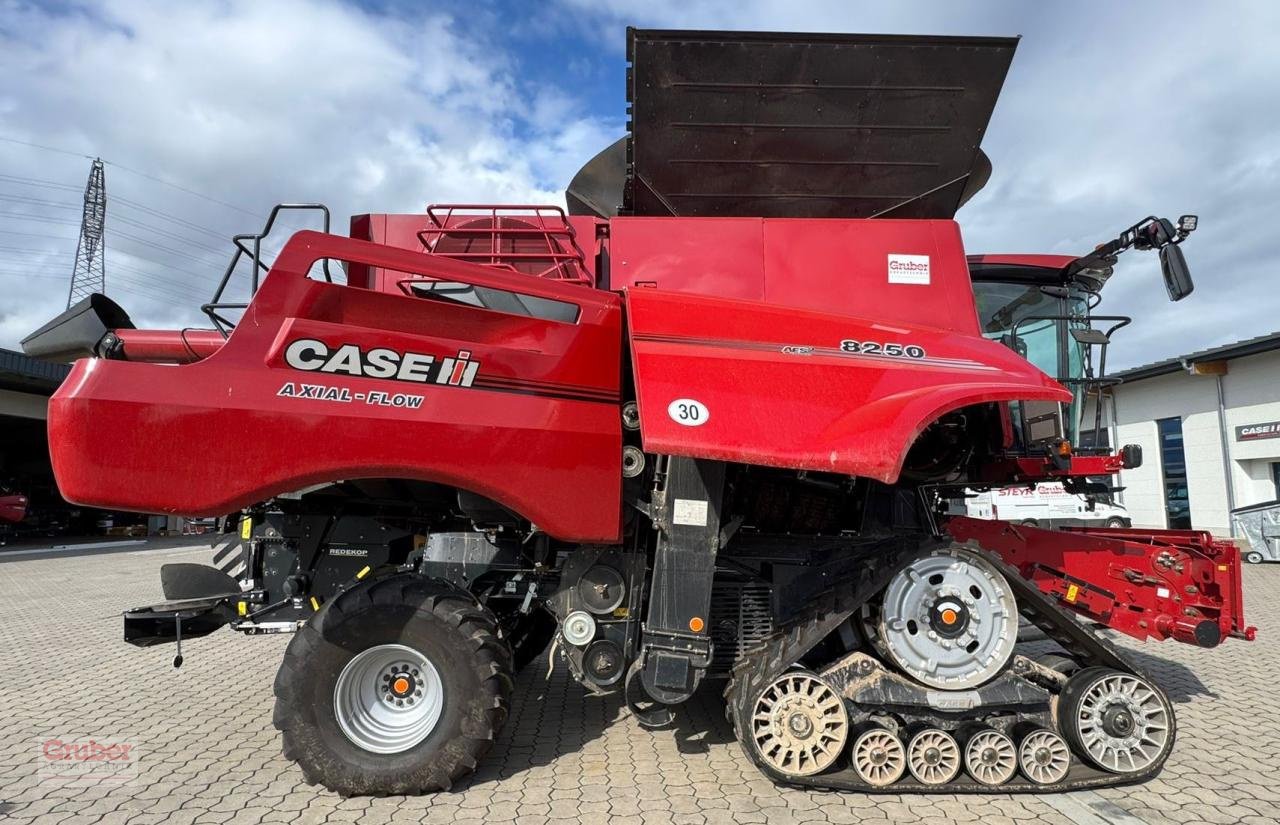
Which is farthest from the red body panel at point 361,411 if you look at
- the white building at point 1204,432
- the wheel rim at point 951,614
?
the white building at point 1204,432

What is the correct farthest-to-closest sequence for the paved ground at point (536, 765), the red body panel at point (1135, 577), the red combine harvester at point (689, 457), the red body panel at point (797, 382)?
1. the red body panel at point (1135, 577)
2. the paved ground at point (536, 765)
3. the red combine harvester at point (689, 457)
4. the red body panel at point (797, 382)

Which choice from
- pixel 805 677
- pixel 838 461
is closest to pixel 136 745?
pixel 805 677

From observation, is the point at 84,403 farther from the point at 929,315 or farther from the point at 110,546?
the point at 110,546

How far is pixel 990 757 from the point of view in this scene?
11.1ft

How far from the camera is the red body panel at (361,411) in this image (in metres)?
3.01

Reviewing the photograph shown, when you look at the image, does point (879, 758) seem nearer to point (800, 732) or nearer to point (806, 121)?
point (800, 732)

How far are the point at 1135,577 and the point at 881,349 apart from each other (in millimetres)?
2249

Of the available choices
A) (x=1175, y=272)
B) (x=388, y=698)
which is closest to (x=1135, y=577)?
(x=1175, y=272)

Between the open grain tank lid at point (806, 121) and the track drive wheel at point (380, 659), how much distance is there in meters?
2.56

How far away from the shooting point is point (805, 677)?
340 cm

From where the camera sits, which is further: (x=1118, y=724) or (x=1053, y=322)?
(x=1053, y=322)

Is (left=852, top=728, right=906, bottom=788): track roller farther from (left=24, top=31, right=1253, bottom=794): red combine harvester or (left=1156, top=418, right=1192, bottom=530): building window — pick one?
(left=1156, top=418, right=1192, bottom=530): building window

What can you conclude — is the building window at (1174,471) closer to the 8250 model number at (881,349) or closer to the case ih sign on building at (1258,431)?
the case ih sign on building at (1258,431)

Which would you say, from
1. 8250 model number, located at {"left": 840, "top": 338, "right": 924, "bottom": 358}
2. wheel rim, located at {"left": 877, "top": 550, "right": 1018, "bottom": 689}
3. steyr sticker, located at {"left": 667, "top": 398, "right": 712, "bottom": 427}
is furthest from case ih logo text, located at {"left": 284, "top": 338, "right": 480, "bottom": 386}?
wheel rim, located at {"left": 877, "top": 550, "right": 1018, "bottom": 689}
